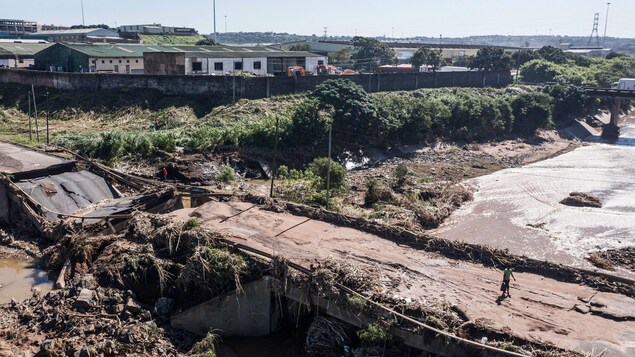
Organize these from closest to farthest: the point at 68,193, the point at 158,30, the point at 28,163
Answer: the point at 68,193, the point at 28,163, the point at 158,30

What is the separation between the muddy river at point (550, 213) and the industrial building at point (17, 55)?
4396cm

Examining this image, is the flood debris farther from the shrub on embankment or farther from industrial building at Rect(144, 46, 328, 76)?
industrial building at Rect(144, 46, 328, 76)

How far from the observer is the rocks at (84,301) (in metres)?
14.2

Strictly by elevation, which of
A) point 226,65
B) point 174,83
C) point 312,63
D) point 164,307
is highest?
point 312,63

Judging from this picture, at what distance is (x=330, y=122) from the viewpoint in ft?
112

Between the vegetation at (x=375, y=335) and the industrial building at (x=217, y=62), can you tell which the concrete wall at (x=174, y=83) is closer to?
the industrial building at (x=217, y=62)

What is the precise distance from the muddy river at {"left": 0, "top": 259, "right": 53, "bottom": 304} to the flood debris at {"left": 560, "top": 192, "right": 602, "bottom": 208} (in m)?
22.7

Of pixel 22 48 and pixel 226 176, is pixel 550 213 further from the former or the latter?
pixel 22 48

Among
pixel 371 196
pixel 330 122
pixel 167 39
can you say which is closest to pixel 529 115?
pixel 330 122

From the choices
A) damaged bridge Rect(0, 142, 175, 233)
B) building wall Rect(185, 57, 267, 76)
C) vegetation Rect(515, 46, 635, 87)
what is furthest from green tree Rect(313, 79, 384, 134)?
vegetation Rect(515, 46, 635, 87)

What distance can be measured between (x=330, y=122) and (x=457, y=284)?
21276 mm

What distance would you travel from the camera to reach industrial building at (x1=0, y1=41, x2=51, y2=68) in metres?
53.1

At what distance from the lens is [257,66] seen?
47719 mm

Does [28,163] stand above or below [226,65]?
below
